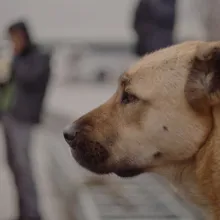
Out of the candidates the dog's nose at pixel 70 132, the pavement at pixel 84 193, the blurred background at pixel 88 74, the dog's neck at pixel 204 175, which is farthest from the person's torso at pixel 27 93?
the dog's neck at pixel 204 175

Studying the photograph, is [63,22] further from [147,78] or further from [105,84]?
[147,78]

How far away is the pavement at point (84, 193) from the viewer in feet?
11.8

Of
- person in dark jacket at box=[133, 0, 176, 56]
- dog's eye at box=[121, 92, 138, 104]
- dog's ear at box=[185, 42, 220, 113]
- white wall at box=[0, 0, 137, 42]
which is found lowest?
white wall at box=[0, 0, 137, 42]

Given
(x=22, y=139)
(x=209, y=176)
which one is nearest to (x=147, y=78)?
(x=209, y=176)

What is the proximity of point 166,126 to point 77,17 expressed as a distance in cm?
973

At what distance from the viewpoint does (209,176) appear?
196 centimetres

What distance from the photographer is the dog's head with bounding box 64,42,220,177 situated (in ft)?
6.49

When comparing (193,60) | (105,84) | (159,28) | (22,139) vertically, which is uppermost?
(193,60)

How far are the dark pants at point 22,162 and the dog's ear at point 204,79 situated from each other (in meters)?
2.99

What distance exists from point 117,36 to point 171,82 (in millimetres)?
9906

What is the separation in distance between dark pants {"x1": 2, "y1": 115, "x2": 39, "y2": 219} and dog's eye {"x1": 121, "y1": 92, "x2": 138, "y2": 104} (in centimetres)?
282

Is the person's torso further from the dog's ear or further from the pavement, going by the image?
the dog's ear

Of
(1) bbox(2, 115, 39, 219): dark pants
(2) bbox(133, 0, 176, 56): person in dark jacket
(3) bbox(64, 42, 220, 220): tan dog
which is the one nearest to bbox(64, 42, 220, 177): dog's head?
(3) bbox(64, 42, 220, 220): tan dog

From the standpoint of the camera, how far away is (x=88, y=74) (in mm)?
11500
